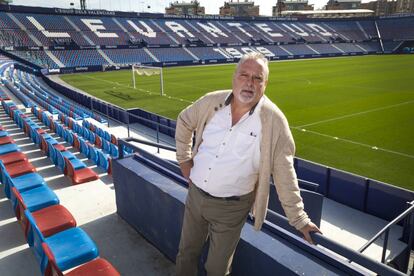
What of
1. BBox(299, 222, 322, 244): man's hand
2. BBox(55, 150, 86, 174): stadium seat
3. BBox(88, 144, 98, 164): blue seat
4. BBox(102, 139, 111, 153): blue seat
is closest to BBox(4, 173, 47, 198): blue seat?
BBox(55, 150, 86, 174): stadium seat

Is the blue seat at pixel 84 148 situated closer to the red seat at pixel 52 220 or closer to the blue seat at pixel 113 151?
the blue seat at pixel 113 151

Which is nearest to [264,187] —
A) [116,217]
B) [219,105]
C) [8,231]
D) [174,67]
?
[219,105]

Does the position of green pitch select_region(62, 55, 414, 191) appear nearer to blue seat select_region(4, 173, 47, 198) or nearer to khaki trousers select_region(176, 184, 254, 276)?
khaki trousers select_region(176, 184, 254, 276)

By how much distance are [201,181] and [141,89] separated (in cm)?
2421

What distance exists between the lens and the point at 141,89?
1021 inches

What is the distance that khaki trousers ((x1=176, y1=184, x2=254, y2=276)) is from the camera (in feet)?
8.41

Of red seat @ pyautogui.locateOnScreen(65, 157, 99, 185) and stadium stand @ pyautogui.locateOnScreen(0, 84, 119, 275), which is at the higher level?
stadium stand @ pyautogui.locateOnScreen(0, 84, 119, 275)

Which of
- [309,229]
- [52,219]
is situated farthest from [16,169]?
[309,229]

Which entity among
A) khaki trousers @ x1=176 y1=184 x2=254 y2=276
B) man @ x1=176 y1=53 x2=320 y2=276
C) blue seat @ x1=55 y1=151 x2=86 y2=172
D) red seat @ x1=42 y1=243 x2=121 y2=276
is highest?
man @ x1=176 y1=53 x2=320 y2=276

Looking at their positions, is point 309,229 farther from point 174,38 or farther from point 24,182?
point 174,38

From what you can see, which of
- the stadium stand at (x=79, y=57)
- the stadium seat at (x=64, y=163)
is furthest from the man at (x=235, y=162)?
the stadium stand at (x=79, y=57)

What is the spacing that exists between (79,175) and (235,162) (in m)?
5.01

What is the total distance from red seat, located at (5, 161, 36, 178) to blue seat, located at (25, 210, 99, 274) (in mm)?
2512

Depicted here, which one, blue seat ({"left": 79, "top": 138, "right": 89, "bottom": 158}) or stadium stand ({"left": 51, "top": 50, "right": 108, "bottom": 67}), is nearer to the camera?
blue seat ({"left": 79, "top": 138, "right": 89, "bottom": 158})
